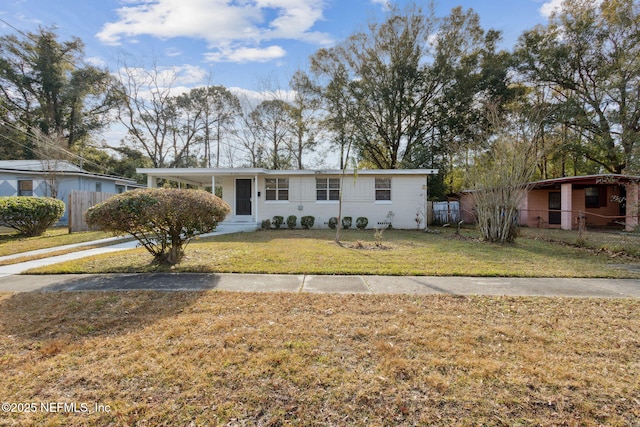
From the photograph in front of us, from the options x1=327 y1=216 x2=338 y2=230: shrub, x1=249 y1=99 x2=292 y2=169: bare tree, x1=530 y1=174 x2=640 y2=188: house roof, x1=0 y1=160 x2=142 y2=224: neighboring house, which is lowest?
x1=327 y1=216 x2=338 y2=230: shrub

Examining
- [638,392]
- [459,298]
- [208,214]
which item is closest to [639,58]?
[459,298]

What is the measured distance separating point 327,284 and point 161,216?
11.0 ft

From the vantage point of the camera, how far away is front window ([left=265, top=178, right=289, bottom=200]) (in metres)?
15.6

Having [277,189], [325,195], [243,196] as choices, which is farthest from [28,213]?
[325,195]

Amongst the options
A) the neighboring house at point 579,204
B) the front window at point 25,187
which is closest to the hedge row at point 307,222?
the neighboring house at point 579,204

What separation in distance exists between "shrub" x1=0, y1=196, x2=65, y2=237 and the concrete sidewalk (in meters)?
7.00

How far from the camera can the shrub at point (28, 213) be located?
33.6 feet

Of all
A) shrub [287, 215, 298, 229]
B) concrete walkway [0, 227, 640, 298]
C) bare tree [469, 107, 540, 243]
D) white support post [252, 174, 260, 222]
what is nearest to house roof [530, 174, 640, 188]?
bare tree [469, 107, 540, 243]

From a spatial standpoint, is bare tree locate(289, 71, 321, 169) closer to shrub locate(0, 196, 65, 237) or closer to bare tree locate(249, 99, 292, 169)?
bare tree locate(249, 99, 292, 169)

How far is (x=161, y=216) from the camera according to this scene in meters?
5.63

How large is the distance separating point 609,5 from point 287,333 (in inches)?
964

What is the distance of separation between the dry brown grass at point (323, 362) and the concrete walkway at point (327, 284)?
0.64 metres

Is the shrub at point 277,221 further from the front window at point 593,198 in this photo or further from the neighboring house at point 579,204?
the front window at point 593,198

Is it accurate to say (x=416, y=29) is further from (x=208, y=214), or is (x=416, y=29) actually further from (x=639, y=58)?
(x=208, y=214)
